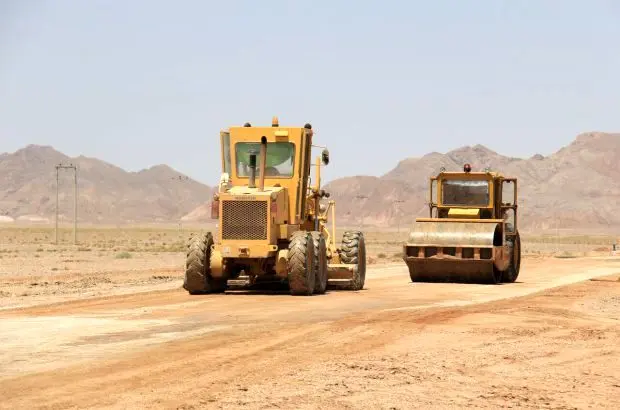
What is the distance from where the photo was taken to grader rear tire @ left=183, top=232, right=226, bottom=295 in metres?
25.0

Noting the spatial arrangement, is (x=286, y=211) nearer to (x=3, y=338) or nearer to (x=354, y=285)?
(x=354, y=285)

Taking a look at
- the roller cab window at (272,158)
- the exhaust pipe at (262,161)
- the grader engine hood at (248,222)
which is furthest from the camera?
the roller cab window at (272,158)

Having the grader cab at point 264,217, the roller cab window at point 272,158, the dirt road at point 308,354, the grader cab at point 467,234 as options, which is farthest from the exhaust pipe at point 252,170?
the grader cab at point 467,234

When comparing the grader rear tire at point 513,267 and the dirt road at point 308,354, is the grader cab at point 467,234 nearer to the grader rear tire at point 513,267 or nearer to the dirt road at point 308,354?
the grader rear tire at point 513,267

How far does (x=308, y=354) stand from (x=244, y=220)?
10.4 m

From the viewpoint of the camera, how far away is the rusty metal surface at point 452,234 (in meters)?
31.4

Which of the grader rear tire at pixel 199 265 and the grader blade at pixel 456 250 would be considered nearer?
the grader rear tire at pixel 199 265

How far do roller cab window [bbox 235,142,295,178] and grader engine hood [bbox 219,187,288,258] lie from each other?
102 centimetres

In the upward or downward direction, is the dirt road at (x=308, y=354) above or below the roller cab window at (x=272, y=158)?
below

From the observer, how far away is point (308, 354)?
1422cm

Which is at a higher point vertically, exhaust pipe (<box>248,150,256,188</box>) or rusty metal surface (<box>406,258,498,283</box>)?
exhaust pipe (<box>248,150,256,188</box>)

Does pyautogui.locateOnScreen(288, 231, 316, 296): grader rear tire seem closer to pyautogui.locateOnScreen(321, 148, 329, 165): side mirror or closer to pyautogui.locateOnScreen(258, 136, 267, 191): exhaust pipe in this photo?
pyautogui.locateOnScreen(258, 136, 267, 191): exhaust pipe

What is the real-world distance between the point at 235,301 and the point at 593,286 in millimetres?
11943

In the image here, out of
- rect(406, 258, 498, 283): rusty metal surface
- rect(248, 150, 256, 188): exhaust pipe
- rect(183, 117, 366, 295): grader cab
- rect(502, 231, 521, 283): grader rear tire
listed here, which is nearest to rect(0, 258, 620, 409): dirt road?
rect(183, 117, 366, 295): grader cab
